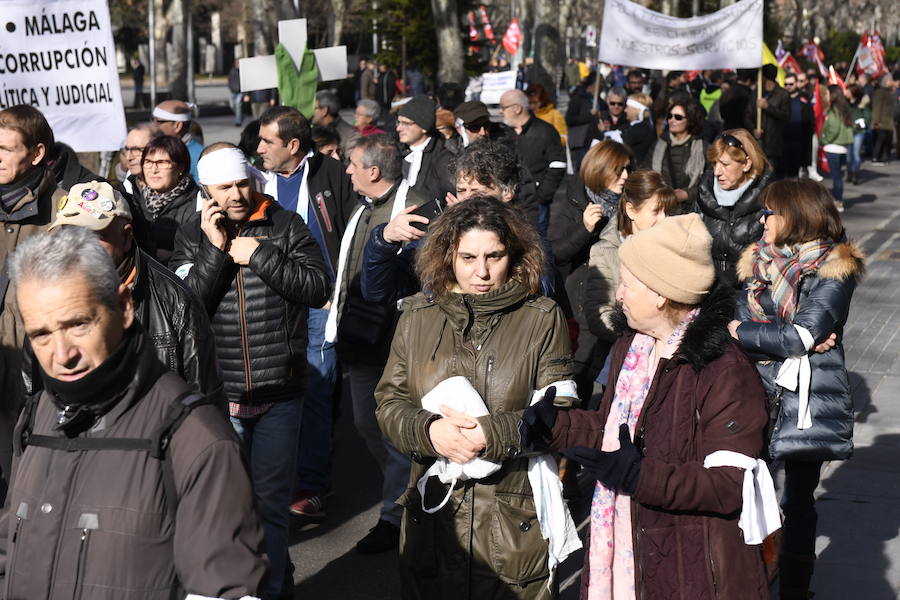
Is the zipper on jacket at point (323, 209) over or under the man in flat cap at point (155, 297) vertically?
under

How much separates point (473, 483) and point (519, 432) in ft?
1.20

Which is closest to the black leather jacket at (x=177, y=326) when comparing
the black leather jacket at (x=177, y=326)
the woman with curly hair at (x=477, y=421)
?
the black leather jacket at (x=177, y=326)

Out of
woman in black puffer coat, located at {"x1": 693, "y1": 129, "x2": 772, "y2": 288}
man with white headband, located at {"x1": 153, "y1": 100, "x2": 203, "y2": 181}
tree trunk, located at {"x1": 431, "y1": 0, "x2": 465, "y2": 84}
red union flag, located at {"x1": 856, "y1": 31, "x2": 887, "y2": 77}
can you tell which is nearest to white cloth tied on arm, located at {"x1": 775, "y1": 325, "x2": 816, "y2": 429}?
woman in black puffer coat, located at {"x1": 693, "y1": 129, "x2": 772, "y2": 288}

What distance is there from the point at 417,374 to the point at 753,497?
46.9 inches

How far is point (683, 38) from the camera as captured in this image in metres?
13.8

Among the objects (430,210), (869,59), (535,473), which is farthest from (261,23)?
(535,473)

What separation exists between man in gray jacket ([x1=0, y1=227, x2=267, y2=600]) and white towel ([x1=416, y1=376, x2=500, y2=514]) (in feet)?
4.21

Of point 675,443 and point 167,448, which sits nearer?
point 167,448

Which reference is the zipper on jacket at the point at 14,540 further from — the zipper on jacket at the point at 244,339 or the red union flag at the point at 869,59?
the red union flag at the point at 869,59

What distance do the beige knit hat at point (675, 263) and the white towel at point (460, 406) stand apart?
68 centimetres

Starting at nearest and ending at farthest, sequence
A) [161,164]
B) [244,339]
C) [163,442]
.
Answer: [163,442]
[244,339]
[161,164]

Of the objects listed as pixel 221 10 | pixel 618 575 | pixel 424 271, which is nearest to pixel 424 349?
pixel 424 271

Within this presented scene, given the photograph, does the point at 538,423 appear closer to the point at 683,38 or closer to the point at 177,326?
the point at 177,326

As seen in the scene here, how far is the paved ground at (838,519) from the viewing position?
5.46m
